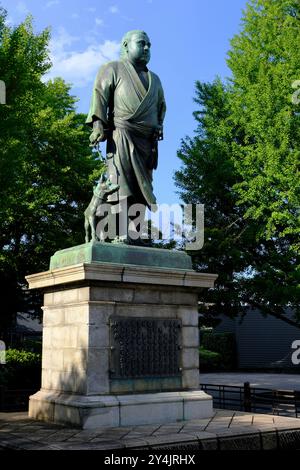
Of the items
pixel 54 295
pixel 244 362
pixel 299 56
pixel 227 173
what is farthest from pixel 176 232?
pixel 244 362

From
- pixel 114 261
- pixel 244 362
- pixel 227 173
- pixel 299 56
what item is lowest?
pixel 244 362

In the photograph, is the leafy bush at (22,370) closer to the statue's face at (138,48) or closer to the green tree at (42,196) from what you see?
the green tree at (42,196)

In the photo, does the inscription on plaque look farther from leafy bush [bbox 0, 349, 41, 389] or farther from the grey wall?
the grey wall

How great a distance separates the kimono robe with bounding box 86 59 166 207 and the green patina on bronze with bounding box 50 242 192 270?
990 millimetres

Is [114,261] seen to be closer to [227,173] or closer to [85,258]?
[85,258]

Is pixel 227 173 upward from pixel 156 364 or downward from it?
upward

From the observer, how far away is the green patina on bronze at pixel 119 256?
27.3ft

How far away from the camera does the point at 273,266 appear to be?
65.9ft

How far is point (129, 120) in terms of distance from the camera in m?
9.33

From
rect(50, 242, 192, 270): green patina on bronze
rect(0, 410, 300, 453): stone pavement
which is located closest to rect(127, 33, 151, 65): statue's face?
rect(50, 242, 192, 270): green patina on bronze

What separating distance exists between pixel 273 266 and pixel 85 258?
42.8 feet

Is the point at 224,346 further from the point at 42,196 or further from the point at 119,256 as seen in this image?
the point at 119,256

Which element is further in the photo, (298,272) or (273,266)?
(273,266)

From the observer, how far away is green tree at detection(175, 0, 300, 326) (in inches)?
744
